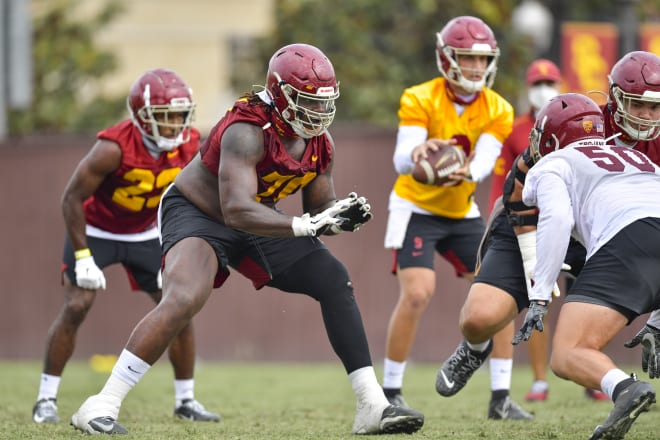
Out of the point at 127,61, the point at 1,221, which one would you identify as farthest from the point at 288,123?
the point at 127,61

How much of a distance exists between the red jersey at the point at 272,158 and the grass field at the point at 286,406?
1238 millimetres

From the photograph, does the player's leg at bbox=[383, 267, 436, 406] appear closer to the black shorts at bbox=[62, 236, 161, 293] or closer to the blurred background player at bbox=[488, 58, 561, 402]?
the blurred background player at bbox=[488, 58, 561, 402]

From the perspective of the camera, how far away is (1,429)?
5.84 m

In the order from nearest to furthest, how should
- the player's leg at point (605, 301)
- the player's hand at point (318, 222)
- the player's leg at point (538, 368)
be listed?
the player's leg at point (605, 301), the player's hand at point (318, 222), the player's leg at point (538, 368)

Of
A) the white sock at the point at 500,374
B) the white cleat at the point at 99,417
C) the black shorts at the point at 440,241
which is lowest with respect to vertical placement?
the white sock at the point at 500,374

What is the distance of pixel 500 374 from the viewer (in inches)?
256

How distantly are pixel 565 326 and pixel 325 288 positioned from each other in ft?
4.15

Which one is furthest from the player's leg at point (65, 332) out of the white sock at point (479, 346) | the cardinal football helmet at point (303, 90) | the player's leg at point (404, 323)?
the white sock at point (479, 346)

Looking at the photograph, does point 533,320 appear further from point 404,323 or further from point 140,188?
point 140,188

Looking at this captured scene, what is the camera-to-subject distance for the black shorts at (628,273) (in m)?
4.79

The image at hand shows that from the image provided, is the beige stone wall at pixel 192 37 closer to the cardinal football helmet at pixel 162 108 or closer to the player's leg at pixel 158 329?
the cardinal football helmet at pixel 162 108

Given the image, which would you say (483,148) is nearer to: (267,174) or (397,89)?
(267,174)

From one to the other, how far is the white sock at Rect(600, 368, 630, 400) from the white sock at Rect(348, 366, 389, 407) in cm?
117

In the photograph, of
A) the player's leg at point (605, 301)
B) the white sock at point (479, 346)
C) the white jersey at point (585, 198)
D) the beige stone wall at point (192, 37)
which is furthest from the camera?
the beige stone wall at point (192, 37)
